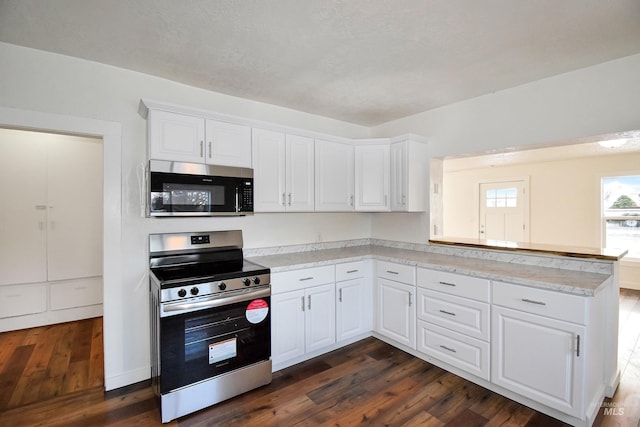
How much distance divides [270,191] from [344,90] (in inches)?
45.5

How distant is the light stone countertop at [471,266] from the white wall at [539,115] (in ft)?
2.11

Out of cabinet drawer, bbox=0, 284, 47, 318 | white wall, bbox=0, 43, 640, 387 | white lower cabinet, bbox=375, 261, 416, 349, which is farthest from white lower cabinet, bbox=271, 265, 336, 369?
cabinet drawer, bbox=0, 284, 47, 318

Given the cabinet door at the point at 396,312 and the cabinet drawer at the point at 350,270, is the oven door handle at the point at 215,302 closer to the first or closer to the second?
the cabinet drawer at the point at 350,270

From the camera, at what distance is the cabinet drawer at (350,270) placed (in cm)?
301

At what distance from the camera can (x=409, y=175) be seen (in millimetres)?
3301

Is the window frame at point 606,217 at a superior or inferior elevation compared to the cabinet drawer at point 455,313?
superior

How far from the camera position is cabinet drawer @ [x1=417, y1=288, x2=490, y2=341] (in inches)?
93.0

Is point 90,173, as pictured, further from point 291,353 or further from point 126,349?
point 291,353

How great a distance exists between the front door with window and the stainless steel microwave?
5.84m

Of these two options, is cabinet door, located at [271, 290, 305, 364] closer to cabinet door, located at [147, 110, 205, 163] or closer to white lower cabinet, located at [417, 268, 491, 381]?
white lower cabinet, located at [417, 268, 491, 381]

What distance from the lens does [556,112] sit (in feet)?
8.30

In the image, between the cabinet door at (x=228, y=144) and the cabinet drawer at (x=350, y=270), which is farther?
the cabinet drawer at (x=350, y=270)

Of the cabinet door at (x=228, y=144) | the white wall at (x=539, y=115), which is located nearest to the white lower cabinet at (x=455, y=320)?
the white wall at (x=539, y=115)

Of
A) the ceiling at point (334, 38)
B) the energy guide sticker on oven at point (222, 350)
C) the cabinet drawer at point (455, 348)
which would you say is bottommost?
the cabinet drawer at point (455, 348)
